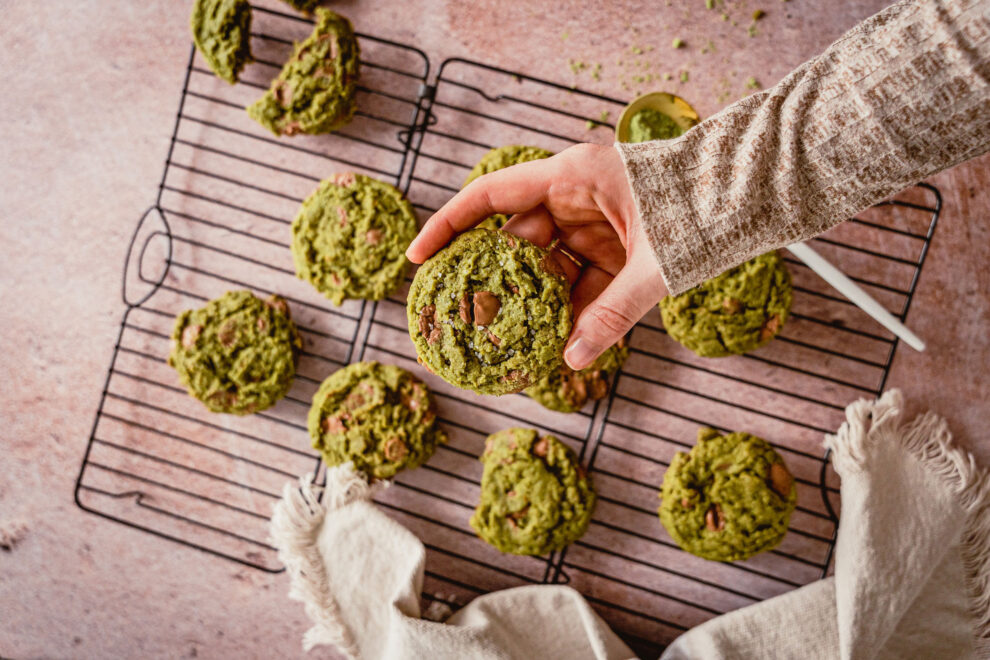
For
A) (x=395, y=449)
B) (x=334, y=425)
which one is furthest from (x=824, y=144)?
(x=334, y=425)

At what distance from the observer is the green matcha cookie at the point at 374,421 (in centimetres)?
271

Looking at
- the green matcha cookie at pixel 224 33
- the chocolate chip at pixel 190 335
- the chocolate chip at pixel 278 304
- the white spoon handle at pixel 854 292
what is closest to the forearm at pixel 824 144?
the white spoon handle at pixel 854 292

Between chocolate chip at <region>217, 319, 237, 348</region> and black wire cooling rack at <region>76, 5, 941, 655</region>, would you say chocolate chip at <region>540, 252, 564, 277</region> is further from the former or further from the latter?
chocolate chip at <region>217, 319, 237, 348</region>

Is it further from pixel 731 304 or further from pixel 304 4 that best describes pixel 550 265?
pixel 304 4

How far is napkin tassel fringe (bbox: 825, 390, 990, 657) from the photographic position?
8.61 ft

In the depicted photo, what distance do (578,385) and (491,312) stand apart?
81 cm

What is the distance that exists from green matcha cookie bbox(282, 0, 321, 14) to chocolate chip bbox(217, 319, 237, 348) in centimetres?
134

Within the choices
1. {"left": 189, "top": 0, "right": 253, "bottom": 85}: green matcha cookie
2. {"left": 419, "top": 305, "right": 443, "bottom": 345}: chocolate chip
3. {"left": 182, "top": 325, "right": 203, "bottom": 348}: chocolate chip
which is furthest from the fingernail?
{"left": 189, "top": 0, "right": 253, "bottom": 85}: green matcha cookie

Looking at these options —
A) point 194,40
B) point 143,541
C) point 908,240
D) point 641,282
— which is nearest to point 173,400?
point 143,541

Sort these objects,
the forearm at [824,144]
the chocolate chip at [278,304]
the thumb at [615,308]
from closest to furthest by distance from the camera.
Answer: the forearm at [824,144]
the thumb at [615,308]
the chocolate chip at [278,304]

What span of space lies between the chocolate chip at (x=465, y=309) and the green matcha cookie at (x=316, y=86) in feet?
3.83

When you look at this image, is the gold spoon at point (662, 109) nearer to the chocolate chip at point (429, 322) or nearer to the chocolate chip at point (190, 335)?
the chocolate chip at point (429, 322)

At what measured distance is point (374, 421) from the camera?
271cm

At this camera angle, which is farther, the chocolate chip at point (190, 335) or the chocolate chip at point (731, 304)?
the chocolate chip at point (190, 335)
